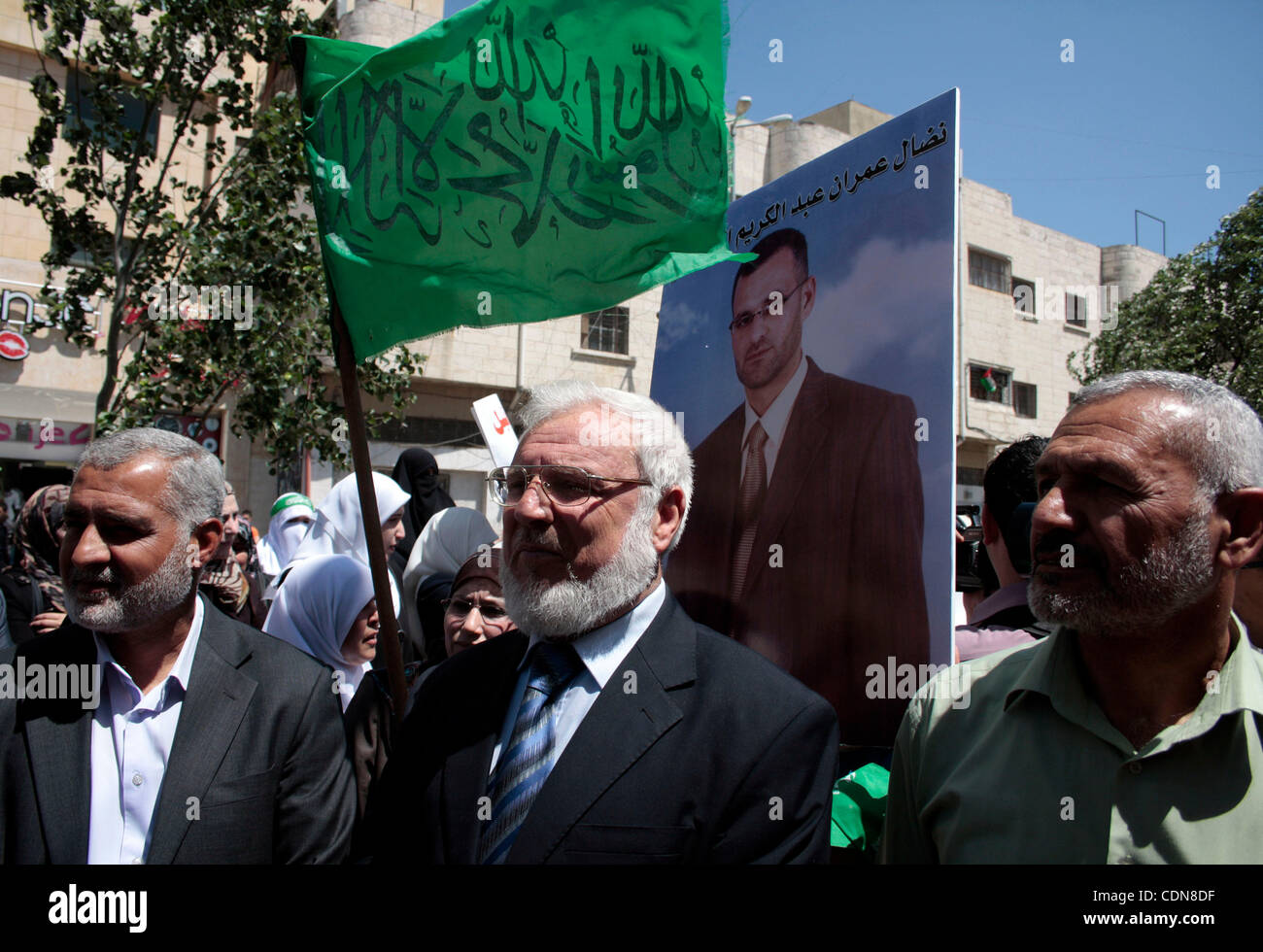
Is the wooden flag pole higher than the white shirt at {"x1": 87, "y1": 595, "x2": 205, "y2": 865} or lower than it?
higher

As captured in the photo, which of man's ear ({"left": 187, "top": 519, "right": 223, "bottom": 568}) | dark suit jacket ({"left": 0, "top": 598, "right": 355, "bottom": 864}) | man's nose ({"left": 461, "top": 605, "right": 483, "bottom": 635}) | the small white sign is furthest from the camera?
the small white sign

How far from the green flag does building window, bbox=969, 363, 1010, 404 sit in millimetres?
20889

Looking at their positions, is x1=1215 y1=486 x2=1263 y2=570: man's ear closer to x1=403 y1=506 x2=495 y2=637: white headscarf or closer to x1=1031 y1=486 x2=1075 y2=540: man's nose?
x1=1031 y1=486 x2=1075 y2=540: man's nose

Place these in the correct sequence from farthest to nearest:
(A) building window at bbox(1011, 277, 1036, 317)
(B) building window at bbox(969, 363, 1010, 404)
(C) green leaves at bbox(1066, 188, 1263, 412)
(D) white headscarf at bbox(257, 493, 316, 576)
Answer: (A) building window at bbox(1011, 277, 1036, 317)
(B) building window at bbox(969, 363, 1010, 404)
(C) green leaves at bbox(1066, 188, 1263, 412)
(D) white headscarf at bbox(257, 493, 316, 576)

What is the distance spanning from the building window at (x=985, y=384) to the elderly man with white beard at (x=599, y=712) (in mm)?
21480

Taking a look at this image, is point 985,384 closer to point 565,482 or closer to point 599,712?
point 565,482

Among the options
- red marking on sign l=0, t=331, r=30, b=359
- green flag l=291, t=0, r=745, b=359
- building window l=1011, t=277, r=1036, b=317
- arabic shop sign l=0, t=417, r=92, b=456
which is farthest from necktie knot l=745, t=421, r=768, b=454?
building window l=1011, t=277, r=1036, b=317

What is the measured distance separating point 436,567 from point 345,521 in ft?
2.91

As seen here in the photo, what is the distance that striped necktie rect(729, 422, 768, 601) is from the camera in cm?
305

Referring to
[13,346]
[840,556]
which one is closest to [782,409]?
[840,556]

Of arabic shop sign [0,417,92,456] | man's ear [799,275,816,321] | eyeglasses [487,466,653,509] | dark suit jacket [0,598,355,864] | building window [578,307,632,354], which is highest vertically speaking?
building window [578,307,632,354]

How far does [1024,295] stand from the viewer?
2316 cm

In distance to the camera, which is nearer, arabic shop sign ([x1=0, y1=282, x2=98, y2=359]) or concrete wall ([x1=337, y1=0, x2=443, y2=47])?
arabic shop sign ([x1=0, y1=282, x2=98, y2=359])

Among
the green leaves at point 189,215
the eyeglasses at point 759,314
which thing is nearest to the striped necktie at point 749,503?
the eyeglasses at point 759,314
